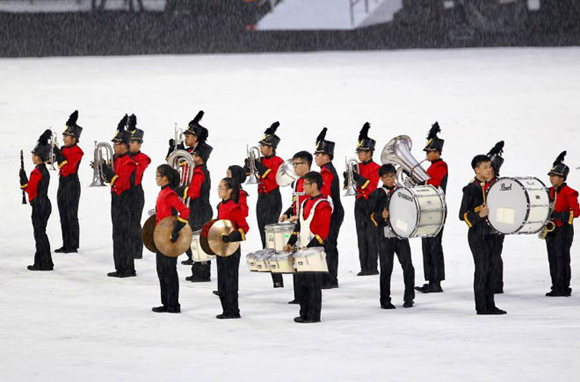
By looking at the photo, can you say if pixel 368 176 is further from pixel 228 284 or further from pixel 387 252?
pixel 228 284

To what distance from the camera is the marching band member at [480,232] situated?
1004cm

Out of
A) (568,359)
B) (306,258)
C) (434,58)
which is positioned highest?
(434,58)

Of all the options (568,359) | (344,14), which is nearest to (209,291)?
(568,359)

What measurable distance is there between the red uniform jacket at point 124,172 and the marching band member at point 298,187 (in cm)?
171

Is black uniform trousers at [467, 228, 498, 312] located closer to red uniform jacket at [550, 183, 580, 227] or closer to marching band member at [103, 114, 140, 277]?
red uniform jacket at [550, 183, 580, 227]

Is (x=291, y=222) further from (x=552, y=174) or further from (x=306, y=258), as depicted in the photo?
(x=552, y=174)

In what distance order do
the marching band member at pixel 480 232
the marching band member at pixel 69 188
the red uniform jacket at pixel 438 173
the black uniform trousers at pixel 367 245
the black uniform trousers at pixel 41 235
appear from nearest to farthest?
the marching band member at pixel 480 232, the red uniform jacket at pixel 438 173, the black uniform trousers at pixel 41 235, the black uniform trousers at pixel 367 245, the marching band member at pixel 69 188

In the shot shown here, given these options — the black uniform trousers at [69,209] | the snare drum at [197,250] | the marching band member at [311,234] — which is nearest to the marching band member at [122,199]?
the black uniform trousers at [69,209]

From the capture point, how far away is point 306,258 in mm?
9477

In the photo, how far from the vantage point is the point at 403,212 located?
10.2 m

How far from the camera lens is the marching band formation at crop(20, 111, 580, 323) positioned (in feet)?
31.9

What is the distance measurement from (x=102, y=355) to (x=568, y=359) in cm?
293

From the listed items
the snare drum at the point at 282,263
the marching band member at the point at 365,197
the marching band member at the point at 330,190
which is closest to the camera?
the snare drum at the point at 282,263

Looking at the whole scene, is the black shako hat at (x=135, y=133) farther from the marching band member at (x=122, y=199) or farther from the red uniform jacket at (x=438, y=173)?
the red uniform jacket at (x=438, y=173)
